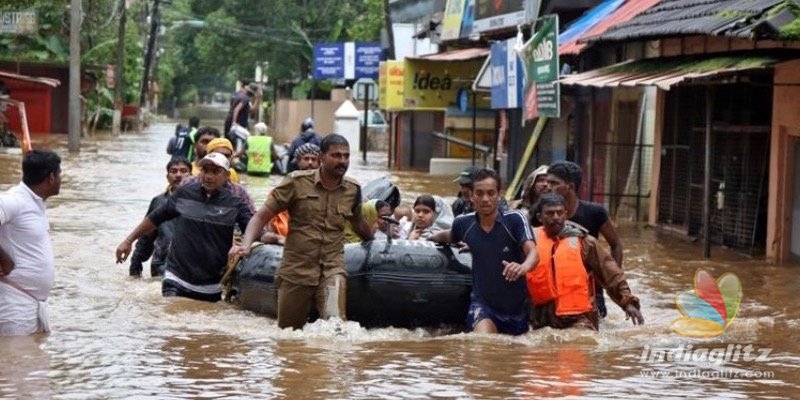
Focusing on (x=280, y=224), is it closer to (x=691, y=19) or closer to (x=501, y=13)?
(x=691, y=19)

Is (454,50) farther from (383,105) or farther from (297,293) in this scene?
(297,293)

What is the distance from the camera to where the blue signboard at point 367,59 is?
175ft

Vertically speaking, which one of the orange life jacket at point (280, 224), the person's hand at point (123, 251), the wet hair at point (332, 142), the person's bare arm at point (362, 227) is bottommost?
the person's hand at point (123, 251)

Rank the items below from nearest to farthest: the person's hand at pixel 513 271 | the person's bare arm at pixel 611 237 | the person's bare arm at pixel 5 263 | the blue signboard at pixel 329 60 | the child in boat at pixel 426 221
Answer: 1. the person's bare arm at pixel 5 263
2. the person's hand at pixel 513 271
3. the person's bare arm at pixel 611 237
4. the child in boat at pixel 426 221
5. the blue signboard at pixel 329 60

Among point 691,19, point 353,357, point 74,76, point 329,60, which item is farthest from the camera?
point 329,60

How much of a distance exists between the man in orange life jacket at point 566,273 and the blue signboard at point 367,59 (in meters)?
43.8

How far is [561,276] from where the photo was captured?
9.59 m

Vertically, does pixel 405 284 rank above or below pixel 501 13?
below

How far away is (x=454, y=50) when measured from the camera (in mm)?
36094

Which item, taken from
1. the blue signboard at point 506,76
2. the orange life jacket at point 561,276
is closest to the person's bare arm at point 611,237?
the orange life jacket at point 561,276

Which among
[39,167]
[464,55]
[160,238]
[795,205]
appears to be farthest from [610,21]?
[39,167]

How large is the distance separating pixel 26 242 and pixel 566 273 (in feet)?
11.3

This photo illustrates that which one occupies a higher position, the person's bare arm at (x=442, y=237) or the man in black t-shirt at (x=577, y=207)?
the man in black t-shirt at (x=577, y=207)

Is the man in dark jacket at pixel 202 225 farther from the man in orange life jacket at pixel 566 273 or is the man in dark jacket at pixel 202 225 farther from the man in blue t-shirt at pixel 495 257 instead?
the man in orange life jacket at pixel 566 273
